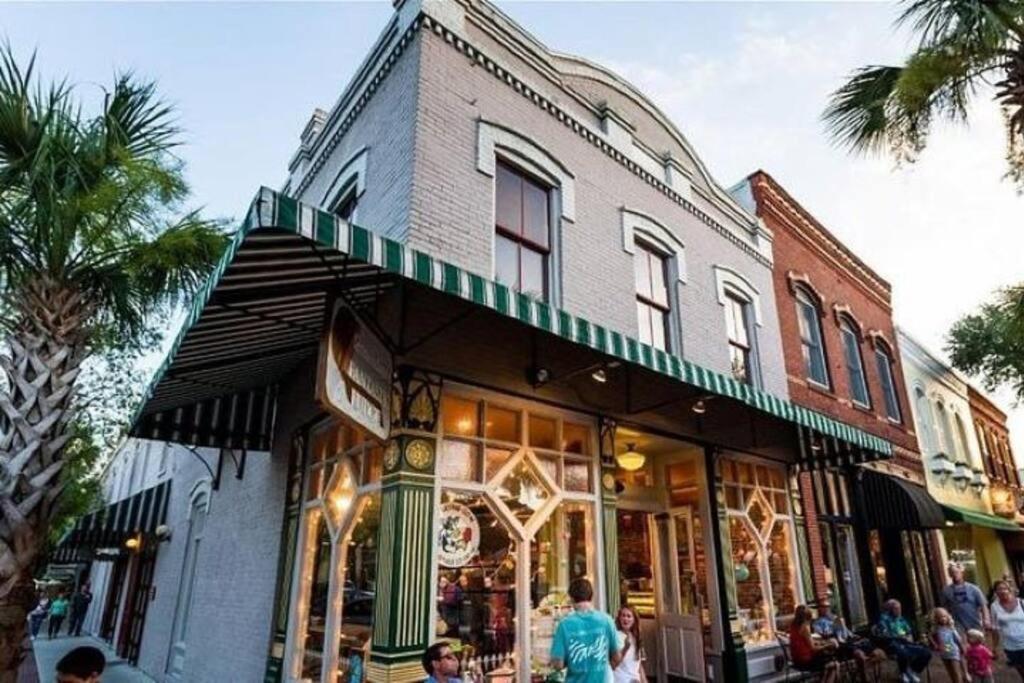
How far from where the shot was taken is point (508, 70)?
25.4 ft

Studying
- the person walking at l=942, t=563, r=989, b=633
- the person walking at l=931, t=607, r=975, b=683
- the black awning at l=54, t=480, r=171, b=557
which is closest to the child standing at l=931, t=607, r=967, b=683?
the person walking at l=931, t=607, r=975, b=683

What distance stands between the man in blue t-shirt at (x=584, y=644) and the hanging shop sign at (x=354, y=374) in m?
2.21

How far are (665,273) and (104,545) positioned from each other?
50.5 feet

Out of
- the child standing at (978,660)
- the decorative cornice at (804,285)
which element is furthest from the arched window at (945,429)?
the child standing at (978,660)

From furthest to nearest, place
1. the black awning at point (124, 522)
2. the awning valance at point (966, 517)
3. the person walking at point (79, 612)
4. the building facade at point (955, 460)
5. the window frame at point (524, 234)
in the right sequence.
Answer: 1. the person walking at point (79, 612)
2. the building facade at point (955, 460)
3. the awning valance at point (966, 517)
4. the black awning at point (124, 522)
5. the window frame at point (524, 234)

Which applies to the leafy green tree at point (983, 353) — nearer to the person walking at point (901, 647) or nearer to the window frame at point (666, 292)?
the person walking at point (901, 647)

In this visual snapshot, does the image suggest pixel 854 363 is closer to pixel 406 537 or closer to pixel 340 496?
pixel 340 496

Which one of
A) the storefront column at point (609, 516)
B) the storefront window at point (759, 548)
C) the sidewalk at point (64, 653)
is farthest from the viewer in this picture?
Result: the sidewalk at point (64, 653)

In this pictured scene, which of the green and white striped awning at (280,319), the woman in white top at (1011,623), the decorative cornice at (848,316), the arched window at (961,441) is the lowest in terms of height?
the woman in white top at (1011,623)

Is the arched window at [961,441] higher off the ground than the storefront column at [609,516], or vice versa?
the arched window at [961,441]

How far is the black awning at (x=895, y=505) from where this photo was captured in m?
11.9

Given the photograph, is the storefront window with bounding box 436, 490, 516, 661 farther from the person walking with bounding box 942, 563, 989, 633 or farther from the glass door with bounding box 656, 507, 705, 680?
the person walking with bounding box 942, 563, 989, 633

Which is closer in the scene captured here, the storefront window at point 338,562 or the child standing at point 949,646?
the storefront window at point 338,562

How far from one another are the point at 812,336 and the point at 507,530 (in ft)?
33.4
